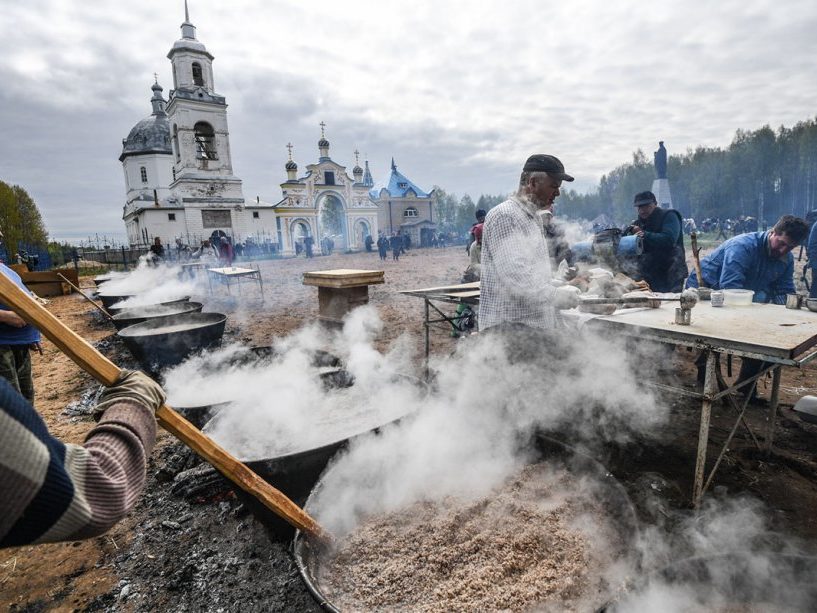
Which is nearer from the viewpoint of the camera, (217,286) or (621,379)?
(621,379)

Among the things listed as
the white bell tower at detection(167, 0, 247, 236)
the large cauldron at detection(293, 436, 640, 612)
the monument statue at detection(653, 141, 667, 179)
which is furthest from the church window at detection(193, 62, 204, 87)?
the large cauldron at detection(293, 436, 640, 612)

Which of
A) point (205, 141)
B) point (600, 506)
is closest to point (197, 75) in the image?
point (205, 141)

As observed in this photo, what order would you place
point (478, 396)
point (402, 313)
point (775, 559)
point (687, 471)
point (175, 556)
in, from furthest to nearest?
point (402, 313) → point (687, 471) → point (478, 396) → point (175, 556) → point (775, 559)

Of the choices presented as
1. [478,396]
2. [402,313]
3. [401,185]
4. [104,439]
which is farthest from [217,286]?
[401,185]

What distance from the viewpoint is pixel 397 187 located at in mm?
51281

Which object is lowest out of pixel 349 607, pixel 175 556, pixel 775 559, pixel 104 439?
pixel 175 556

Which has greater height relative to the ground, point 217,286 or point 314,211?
point 314,211

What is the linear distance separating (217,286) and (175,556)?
15.4m

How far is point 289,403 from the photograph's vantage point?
145 inches

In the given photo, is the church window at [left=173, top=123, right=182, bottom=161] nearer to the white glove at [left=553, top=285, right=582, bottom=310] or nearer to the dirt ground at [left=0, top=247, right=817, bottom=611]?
the dirt ground at [left=0, top=247, right=817, bottom=611]

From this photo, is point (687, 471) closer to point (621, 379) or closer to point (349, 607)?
point (621, 379)

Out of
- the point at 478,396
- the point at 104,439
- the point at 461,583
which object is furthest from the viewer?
the point at 478,396

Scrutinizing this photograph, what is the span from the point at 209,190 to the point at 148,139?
17.0 metres

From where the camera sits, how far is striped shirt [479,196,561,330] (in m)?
2.89
